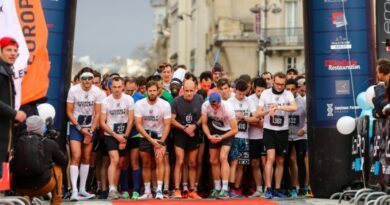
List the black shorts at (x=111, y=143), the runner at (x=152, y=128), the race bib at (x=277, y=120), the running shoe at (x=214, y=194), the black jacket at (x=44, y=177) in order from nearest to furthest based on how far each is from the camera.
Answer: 1. the black jacket at (x=44, y=177)
2. the runner at (x=152, y=128)
3. the black shorts at (x=111, y=143)
4. the running shoe at (x=214, y=194)
5. the race bib at (x=277, y=120)

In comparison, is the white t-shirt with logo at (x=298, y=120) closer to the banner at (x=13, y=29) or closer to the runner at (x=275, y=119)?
the runner at (x=275, y=119)

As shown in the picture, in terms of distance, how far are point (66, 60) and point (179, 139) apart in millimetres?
2267

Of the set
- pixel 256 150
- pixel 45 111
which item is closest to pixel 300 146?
pixel 256 150

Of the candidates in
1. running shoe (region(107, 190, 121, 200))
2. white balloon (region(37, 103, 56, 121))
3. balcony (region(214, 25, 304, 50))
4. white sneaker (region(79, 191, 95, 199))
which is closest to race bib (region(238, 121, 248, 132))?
running shoe (region(107, 190, 121, 200))

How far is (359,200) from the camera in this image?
647 inches

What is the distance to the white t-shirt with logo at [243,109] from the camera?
61.1 ft

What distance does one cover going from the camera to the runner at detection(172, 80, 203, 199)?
18125mm

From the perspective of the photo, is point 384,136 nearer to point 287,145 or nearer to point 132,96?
point 287,145

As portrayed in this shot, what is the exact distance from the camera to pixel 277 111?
18328 millimetres

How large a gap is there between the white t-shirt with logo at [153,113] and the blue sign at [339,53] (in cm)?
245

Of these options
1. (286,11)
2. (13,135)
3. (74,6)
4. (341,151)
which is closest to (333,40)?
(341,151)

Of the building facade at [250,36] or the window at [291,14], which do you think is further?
the window at [291,14]

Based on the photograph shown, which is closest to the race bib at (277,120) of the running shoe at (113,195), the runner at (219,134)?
the runner at (219,134)

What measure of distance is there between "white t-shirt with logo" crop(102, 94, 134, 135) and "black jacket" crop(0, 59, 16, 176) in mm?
5058
